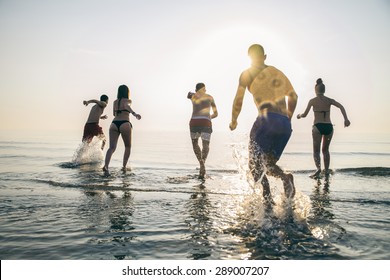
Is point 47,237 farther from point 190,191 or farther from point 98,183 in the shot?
point 98,183

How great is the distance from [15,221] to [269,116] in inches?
131

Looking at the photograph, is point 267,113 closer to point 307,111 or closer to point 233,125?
point 233,125

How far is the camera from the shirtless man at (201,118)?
25.6 ft

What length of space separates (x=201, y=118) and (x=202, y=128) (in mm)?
256

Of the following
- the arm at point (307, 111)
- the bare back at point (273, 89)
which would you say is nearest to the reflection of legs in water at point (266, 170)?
the bare back at point (273, 89)

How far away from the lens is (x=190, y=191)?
5.70m

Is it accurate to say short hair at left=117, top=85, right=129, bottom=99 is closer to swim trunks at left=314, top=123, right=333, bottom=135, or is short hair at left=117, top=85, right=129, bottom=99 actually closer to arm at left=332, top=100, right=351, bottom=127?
swim trunks at left=314, top=123, right=333, bottom=135

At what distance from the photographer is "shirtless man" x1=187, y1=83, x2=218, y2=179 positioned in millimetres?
7805

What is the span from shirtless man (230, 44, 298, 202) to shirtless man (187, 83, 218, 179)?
3586 mm

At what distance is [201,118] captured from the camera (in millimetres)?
7844
